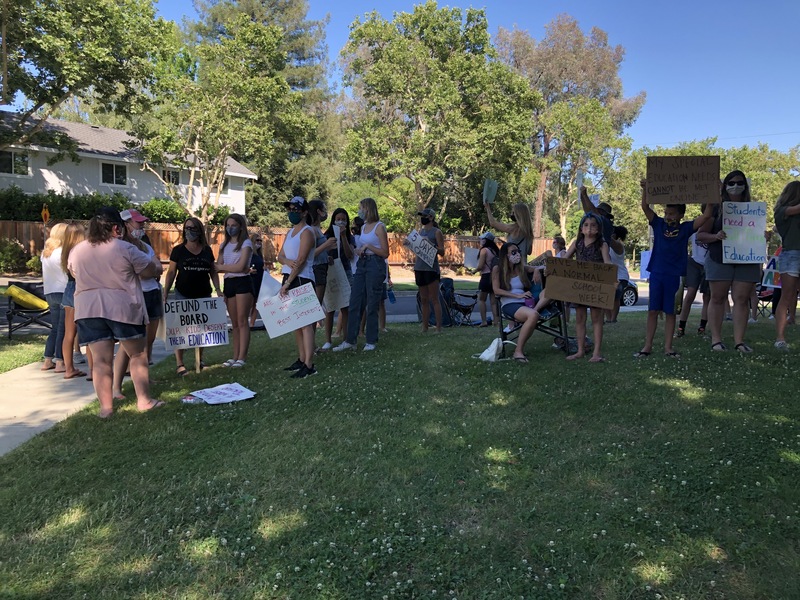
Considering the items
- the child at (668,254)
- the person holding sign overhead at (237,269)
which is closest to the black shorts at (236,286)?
the person holding sign overhead at (237,269)

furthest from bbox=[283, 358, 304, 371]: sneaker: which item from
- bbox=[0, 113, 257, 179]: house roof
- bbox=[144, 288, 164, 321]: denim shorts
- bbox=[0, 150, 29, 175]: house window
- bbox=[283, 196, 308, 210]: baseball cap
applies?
bbox=[0, 150, 29, 175]: house window

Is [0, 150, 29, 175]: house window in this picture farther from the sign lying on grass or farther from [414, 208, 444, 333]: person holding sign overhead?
the sign lying on grass

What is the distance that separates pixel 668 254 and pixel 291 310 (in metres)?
4.11

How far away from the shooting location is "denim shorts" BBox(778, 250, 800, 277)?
20.0 ft

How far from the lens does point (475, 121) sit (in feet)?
89.6

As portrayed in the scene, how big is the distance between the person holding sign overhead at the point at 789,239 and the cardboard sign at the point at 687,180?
77 centimetres

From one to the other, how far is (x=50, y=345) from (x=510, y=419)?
5.76 meters

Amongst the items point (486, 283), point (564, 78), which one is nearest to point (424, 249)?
point (486, 283)

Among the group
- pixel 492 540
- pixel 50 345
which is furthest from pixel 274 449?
pixel 50 345

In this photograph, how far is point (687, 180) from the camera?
241 inches

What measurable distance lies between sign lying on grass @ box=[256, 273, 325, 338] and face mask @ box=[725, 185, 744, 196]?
15.9ft

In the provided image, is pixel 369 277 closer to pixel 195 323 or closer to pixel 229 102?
pixel 195 323

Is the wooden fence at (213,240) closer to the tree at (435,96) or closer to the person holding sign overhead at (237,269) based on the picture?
the tree at (435,96)

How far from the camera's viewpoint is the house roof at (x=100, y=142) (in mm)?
28386
